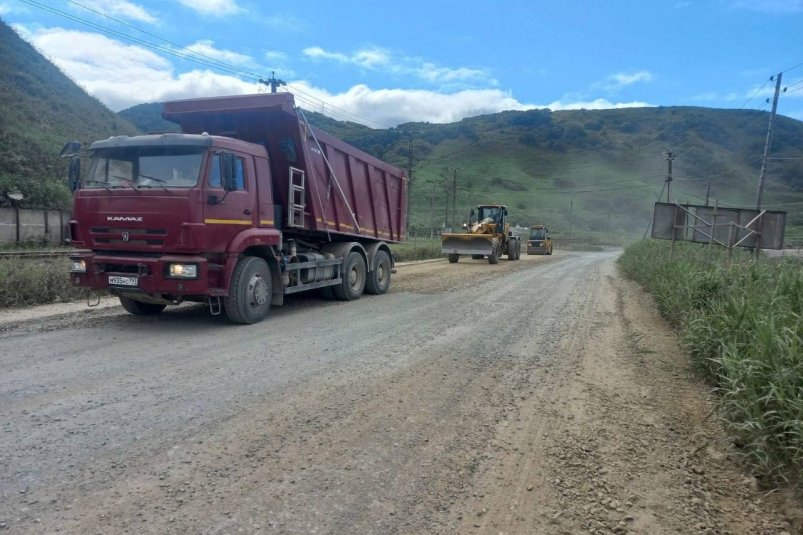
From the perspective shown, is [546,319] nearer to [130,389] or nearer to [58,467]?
[130,389]

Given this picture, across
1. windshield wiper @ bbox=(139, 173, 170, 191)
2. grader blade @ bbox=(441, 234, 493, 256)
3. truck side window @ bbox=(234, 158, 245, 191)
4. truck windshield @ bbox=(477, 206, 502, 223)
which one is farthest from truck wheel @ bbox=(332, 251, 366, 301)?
truck windshield @ bbox=(477, 206, 502, 223)

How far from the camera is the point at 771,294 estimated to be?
16.6 feet

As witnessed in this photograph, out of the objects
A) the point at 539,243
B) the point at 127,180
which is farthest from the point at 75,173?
the point at 539,243

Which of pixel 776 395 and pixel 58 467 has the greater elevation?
pixel 776 395

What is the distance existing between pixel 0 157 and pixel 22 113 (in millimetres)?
8732

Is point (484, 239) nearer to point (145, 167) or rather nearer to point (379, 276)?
point (379, 276)

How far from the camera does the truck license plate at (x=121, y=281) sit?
6.84 metres

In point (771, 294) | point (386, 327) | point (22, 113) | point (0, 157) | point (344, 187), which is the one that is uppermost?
point (22, 113)

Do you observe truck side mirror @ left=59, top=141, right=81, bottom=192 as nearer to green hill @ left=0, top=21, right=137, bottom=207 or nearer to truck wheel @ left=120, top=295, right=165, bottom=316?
truck wheel @ left=120, top=295, right=165, bottom=316

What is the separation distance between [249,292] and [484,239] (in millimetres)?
17055

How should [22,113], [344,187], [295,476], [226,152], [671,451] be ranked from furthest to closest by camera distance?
1. [22,113]
2. [344,187]
3. [226,152]
4. [671,451]
5. [295,476]

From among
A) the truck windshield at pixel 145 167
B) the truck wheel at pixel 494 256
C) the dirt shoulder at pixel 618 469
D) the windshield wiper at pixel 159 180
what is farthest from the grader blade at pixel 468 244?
the dirt shoulder at pixel 618 469

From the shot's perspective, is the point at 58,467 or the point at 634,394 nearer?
the point at 58,467

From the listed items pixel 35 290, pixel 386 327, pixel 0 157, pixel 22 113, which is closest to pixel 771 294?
pixel 386 327
